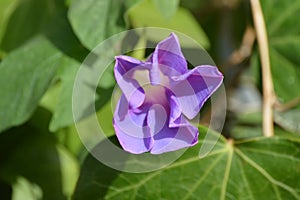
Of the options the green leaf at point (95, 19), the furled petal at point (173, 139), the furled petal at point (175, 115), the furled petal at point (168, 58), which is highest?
the furled petal at point (168, 58)

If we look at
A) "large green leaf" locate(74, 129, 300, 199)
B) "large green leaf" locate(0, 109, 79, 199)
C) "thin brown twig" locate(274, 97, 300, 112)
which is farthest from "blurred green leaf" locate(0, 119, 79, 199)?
"thin brown twig" locate(274, 97, 300, 112)

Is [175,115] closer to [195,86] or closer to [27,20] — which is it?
[195,86]

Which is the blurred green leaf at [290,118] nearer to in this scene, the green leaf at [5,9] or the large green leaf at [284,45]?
the large green leaf at [284,45]

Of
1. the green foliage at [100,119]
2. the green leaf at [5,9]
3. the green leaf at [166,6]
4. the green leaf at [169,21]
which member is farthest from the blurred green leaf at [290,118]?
the green leaf at [5,9]

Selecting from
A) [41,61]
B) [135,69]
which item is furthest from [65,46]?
[135,69]

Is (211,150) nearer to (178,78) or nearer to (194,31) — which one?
(178,78)

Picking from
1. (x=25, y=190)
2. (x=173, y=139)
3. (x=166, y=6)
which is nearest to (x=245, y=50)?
(x=166, y=6)

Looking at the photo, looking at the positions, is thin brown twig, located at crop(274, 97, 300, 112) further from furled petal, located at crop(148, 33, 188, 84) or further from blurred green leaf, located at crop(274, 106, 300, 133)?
furled petal, located at crop(148, 33, 188, 84)
